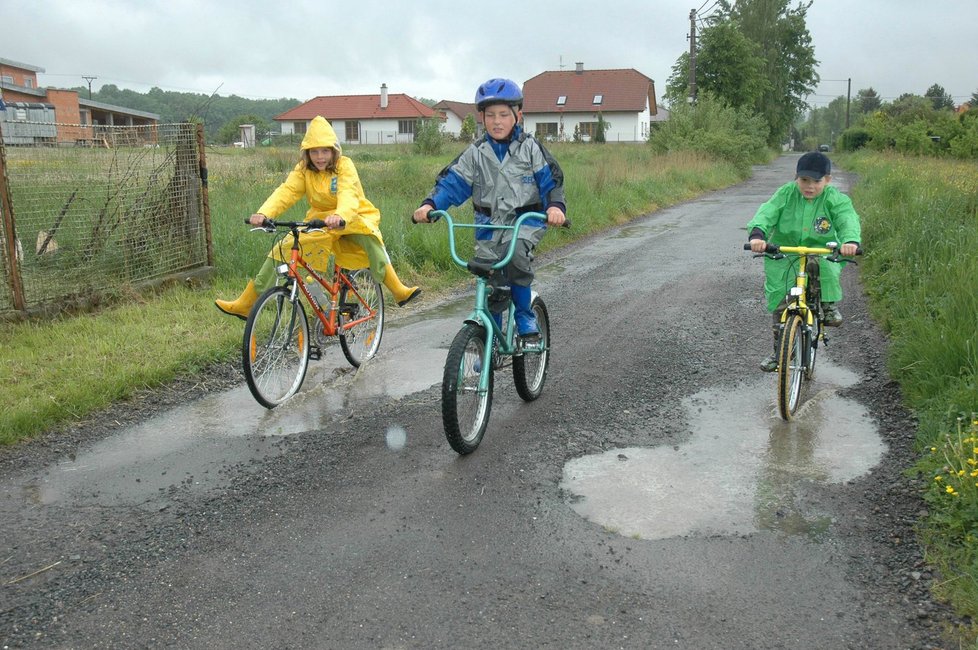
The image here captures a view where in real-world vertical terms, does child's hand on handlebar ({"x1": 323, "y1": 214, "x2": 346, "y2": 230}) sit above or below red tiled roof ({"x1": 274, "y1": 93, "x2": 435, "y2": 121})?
below

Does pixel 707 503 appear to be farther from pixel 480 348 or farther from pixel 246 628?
pixel 246 628

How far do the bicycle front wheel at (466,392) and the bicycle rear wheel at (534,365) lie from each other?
0.60m

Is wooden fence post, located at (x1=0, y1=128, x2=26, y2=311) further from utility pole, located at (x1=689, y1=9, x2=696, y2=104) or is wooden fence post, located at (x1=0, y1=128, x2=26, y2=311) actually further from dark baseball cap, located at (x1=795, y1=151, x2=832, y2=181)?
utility pole, located at (x1=689, y1=9, x2=696, y2=104)

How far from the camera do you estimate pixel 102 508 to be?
4.18m

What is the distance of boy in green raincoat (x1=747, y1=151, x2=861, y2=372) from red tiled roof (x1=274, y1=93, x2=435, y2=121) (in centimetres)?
8178

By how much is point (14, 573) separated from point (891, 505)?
→ 414 cm

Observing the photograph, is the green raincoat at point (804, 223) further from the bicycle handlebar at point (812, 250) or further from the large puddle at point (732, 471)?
the large puddle at point (732, 471)

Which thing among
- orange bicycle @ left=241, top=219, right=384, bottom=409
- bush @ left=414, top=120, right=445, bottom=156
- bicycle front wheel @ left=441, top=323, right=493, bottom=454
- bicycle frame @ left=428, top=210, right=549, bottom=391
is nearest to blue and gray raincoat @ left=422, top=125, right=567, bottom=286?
bicycle frame @ left=428, top=210, right=549, bottom=391

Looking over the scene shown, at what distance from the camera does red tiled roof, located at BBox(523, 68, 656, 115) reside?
254 ft

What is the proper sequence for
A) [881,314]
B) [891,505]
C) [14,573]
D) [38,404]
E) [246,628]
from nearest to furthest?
[246,628]
[14,573]
[891,505]
[38,404]
[881,314]

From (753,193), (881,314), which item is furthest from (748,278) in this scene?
(753,193)

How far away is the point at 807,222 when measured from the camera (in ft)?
18.9

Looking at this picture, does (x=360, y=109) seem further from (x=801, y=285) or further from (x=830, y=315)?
(x=801, y=285)

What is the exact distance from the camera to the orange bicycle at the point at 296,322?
5.51 metres
